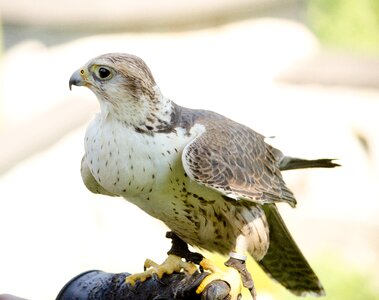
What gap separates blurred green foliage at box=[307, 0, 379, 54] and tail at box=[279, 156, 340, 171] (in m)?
5.62

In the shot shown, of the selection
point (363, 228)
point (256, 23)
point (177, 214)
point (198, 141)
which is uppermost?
point (198, 141)

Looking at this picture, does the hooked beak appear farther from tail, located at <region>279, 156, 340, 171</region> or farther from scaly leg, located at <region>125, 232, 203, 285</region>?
tail, located at <region>279, 156, 340, 171</region>

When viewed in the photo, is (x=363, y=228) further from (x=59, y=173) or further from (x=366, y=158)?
(x=59, y=173)

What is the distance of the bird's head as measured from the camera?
2.12 metres

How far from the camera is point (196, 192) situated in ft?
7.34

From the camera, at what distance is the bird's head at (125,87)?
6.96 ft

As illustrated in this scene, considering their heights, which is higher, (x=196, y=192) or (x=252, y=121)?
(x=196, y=192)

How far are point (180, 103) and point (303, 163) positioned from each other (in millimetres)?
2704

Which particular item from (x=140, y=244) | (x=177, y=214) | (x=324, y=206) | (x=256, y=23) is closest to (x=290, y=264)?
(x=177, y=214)

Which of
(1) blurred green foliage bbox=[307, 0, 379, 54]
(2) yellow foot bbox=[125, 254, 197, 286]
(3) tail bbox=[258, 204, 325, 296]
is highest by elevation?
(2) yellow foot bbox=[125, 254, 197, 286]

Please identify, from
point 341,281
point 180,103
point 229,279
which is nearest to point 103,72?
point 229,279

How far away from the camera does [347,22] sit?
27.0ft

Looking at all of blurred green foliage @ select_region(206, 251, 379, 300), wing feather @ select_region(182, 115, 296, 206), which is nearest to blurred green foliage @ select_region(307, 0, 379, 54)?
blurred green foliage @ select_region(206, 251, 379, 300)

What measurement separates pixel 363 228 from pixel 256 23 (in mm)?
1396
